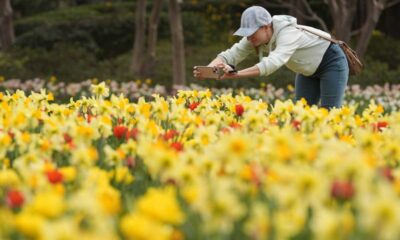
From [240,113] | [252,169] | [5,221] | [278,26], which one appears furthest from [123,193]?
[278,26]

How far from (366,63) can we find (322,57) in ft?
31.7

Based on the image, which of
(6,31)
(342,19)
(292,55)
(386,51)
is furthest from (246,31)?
(386,51)

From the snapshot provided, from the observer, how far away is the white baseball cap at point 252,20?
5.34 metres

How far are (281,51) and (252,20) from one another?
30cm

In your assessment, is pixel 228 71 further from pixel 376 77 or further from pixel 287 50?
pixel 376 77

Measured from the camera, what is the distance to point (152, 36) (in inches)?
536

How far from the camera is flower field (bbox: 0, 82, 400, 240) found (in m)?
2.04

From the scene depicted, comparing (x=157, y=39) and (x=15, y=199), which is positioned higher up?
(x=15, y=199)

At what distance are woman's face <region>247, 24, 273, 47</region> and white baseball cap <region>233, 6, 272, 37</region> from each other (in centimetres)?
8

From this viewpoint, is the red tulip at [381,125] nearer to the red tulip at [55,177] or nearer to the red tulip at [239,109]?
the red tulip at [239,109]

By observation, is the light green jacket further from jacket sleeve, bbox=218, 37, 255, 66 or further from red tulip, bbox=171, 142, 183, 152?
red tulip, bbox=171, 142, 183, 152

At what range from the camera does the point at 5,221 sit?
223 centimetres

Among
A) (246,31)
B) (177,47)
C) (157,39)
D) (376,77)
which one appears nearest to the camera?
(246,31)

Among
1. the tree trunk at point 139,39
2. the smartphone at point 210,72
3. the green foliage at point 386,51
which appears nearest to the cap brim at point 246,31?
the smartphone at point 210,72
